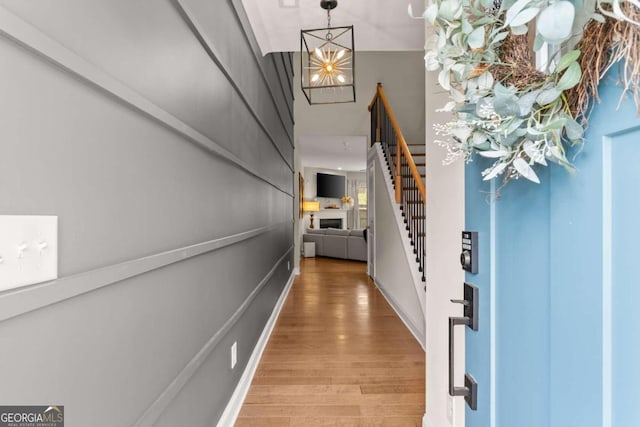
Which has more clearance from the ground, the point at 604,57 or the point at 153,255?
the point at 604,57

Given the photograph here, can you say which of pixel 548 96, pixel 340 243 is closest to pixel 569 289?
pixel 548 96

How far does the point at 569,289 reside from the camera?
591 millimetres

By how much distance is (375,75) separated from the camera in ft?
22.2

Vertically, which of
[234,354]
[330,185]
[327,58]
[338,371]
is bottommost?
[338,371]

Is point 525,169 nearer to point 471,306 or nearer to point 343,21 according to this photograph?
point 471,306

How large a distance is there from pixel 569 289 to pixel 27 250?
3.17 feet

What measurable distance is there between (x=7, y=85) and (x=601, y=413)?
112cm

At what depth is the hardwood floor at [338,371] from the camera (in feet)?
6.47

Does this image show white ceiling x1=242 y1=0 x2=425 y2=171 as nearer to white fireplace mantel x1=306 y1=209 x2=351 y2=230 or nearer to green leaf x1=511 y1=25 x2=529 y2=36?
green leaf x1=511 y1=25 x2=529 y2=36

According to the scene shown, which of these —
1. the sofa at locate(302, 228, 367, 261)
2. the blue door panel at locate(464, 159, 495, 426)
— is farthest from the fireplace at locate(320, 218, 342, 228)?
the blue door panel at locate(464, 159, 495, 426)

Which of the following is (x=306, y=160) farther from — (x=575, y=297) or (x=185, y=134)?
(x=575, y=297)

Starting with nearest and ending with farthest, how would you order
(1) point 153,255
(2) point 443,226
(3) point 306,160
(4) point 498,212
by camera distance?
(4) point 498,212
(1) point 153,255
(2) point 443,226
(3) point 306,160

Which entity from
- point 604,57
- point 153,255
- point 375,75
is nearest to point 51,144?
point 153,255

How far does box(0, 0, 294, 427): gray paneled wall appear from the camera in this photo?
590mm
